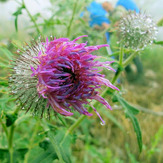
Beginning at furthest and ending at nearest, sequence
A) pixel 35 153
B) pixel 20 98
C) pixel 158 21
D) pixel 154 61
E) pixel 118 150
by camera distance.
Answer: pixel 154 61
pixel 118 150
pixel 158 21
pixel 35 153
pixel 20 98

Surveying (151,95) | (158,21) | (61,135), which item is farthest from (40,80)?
(151,95)

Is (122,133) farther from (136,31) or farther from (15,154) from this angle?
(136,31)

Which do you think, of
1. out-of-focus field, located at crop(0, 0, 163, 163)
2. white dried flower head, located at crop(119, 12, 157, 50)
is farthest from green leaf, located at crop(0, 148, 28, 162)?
white dried flower head, located at crop(119, 12, 157, 50)

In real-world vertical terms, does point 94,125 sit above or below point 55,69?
below

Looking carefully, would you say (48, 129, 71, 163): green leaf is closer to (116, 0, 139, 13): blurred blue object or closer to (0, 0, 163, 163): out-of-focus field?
(0, 0, 163, 163): out-of-focus field

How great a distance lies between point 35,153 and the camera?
77.3 inches

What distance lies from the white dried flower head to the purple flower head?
681 mm

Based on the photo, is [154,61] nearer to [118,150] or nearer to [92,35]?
[118,150]

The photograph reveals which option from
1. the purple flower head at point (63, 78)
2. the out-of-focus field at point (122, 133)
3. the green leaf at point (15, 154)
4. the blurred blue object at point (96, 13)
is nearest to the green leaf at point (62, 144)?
the purple flower head at point (63, 78)

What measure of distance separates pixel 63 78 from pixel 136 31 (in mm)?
1045

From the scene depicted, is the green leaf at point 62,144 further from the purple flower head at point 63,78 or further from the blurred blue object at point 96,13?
the blurred blue object at point 96,13

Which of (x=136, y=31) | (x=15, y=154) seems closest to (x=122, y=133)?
(x=15, y=154)

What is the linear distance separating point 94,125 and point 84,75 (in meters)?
4.93

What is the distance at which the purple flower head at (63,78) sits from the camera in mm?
1451
